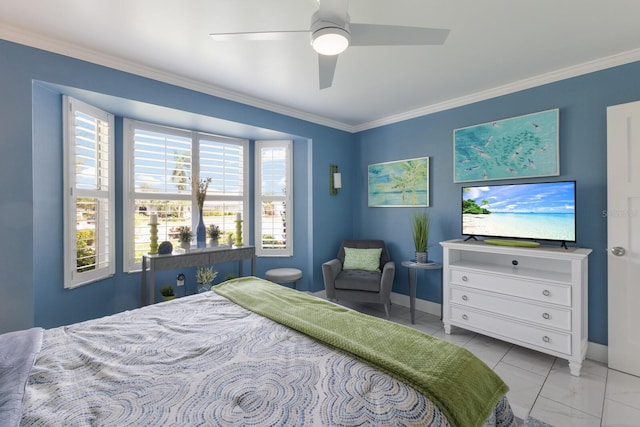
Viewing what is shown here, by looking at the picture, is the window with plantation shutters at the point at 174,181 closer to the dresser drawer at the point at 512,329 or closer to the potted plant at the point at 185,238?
the potted plant at the point at 185,238

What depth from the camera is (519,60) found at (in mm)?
2418

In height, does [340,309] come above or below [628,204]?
below

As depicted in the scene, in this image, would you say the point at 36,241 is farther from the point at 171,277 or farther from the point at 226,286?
the point at 226,286

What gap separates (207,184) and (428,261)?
2792 mm

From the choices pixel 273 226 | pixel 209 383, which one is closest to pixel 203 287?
pixel 273 226

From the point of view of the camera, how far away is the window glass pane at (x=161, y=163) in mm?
3139

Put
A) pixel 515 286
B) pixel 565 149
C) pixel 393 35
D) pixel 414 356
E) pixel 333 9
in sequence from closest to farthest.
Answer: pixel 414 356
pixel 333 9
pixel 393 35
pixel 515 286
pixel 565 149

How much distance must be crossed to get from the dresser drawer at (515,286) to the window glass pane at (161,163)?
10.4 feet

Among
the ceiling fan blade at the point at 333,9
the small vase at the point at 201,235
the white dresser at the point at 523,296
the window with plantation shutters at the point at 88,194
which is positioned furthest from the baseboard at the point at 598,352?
the window with plantation shutters at the point at 88,194

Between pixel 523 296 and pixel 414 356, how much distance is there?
1.83 m

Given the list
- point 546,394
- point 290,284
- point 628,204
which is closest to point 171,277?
point 290,284

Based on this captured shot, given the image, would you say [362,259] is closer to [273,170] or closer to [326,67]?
[273,170]

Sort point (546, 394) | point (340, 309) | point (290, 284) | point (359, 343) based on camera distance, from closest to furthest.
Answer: point (359, 343), point (340, 309), point (546, 394), point (290, 284)

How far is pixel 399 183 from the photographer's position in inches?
151
